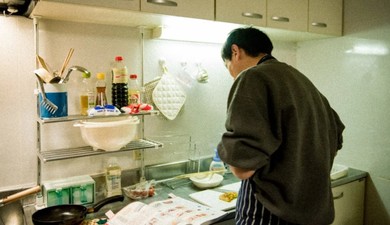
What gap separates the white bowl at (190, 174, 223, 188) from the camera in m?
1.74

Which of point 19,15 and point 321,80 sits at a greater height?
point 19,15

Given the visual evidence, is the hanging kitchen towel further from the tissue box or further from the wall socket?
the tissue box

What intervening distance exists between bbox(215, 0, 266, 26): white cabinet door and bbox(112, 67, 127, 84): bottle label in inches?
20.5

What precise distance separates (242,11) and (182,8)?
14.1 inches

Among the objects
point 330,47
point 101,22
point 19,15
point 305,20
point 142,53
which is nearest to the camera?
point 19,15

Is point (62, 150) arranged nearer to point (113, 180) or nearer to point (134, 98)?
point (113, 180)

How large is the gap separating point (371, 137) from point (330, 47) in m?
0.67

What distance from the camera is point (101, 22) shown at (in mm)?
1586

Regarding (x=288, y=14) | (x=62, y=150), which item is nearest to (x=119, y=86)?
(x=62, y=150)

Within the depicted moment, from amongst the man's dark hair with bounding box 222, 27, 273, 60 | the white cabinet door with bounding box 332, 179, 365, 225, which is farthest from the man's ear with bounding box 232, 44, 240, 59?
the white cabinet door with bounding box 332, 179, 365, 225

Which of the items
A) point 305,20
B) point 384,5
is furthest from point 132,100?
point 384,5

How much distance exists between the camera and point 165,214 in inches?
53.2

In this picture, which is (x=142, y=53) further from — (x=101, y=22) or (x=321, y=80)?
(x=321, y=80)

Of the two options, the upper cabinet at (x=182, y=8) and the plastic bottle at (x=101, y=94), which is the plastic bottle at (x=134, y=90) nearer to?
the plastic bottle at (x=101, y=94)
